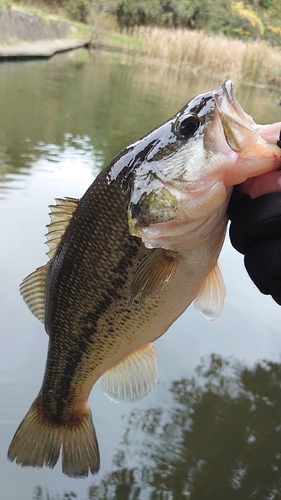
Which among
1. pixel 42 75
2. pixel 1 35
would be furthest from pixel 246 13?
pixel 42 75

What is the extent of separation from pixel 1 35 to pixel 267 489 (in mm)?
13974

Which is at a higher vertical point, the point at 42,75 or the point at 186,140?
the point at 186,140

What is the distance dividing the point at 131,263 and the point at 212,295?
0.27 metres

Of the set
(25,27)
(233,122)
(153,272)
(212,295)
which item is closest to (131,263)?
(153,272)

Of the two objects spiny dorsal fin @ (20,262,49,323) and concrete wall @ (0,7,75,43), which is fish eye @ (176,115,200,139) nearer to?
spiny dorsal fin @ (20,262,49,323)

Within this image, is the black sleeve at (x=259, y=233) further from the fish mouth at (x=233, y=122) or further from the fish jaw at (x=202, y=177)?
the fish mouth at (x=233, y=122)

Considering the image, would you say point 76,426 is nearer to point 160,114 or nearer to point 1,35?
point 160,114

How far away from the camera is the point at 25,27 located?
1574 cm

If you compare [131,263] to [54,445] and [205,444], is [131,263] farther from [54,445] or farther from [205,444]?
[205,444]

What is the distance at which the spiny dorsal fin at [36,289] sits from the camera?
158 cm

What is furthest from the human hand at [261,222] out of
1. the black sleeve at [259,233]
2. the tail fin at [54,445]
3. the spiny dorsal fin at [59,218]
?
the tail fin at [54,445]

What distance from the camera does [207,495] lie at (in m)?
1.90

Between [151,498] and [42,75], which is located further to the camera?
[42,75]

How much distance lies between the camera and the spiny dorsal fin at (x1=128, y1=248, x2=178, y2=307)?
1173mm
